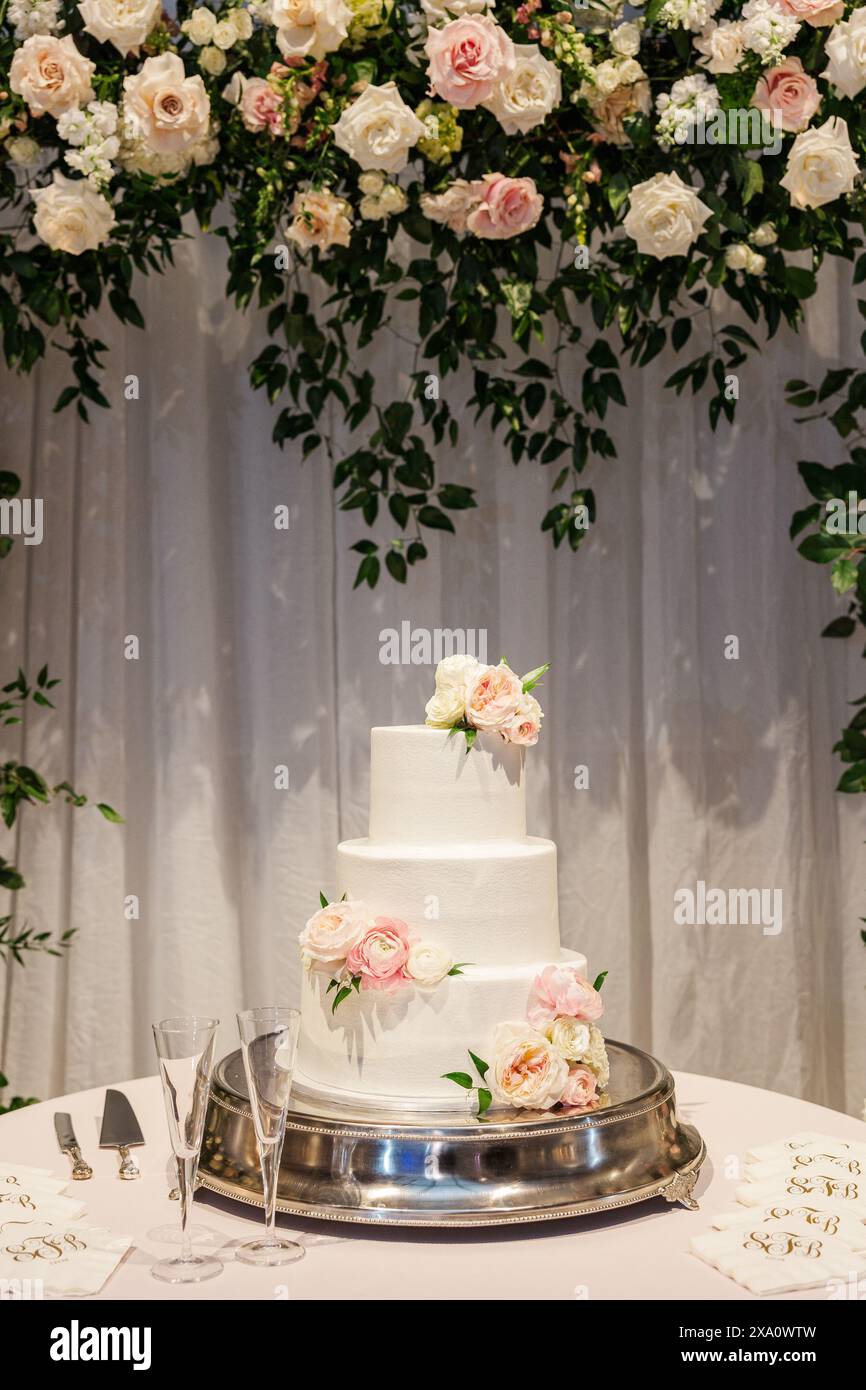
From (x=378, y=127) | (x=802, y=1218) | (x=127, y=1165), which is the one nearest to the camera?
(x=802, y=1218)

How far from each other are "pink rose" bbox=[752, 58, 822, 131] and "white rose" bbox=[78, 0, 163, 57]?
1.07m

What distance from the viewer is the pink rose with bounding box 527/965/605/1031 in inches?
60.7

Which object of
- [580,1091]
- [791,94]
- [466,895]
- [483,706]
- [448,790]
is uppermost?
[791,94]

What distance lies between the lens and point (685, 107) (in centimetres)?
223

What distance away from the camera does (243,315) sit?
2904 millimetres

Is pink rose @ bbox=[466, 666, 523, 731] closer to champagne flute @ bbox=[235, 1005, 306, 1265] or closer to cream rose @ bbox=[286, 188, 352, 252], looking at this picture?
champagne flute @ bbox=[235, 1005, 306, 1265]

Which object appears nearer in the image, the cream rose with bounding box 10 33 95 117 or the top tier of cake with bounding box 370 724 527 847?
the top tier of cake with bounding box 370 724 527 847

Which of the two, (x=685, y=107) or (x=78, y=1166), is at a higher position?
(x=685, y=107)

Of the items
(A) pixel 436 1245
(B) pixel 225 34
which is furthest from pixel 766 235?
(A) pixel 436 1245

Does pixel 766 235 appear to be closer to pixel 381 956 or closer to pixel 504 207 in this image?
pixel 504 207

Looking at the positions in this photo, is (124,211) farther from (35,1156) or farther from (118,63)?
(35,1156)

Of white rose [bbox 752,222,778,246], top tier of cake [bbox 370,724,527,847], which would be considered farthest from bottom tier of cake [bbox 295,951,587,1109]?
white rose [bbox 752,222,778,246]

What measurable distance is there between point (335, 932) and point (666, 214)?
1385 mm

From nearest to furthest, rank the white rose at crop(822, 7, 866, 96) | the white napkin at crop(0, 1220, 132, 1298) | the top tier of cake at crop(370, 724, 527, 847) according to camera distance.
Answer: the white napkin at crop(0, 1220, 132, 1298), the top tier of cake at crop(370, 724, 527, 847), the white rose at crop(822, 7, 866, 96)
